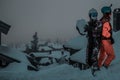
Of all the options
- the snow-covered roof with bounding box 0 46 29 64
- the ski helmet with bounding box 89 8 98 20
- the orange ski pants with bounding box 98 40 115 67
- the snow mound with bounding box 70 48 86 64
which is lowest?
the snow-covered roof with bounding box 0 46 29 64

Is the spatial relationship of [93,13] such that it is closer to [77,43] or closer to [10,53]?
[77,43]

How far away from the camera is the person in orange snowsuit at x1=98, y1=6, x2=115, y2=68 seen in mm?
8883

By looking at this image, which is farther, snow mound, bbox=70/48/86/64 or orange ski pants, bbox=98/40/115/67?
snow mound, bbox=70/48/86/64

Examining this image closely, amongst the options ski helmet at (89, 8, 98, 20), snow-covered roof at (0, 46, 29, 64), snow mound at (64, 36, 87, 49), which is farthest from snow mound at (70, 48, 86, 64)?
ski helmet at (89, 8, 98, 20)

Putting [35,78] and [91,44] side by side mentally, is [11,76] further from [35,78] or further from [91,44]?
[91,44]

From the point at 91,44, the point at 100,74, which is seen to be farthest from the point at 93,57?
the point at 100,74

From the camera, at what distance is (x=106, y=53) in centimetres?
923

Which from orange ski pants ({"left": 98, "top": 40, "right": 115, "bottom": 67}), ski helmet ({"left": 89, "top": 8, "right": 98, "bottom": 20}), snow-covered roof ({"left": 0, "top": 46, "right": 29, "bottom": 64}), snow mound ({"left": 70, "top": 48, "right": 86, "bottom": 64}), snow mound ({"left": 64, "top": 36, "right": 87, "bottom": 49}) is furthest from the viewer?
snow mound ({"left": 64, "top": 36, "right": 87, "bottom": 49})

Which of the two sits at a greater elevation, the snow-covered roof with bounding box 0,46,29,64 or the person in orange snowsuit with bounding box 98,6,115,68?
the person in orange snowsuit with bounding box 98,6,115,68

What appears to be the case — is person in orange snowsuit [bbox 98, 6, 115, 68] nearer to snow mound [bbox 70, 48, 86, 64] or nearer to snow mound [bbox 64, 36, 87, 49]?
snow mound [bbox 70, 48, 86, 64]

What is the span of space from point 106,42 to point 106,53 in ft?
1.36

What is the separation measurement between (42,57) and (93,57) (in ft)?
227

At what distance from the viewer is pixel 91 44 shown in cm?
1002

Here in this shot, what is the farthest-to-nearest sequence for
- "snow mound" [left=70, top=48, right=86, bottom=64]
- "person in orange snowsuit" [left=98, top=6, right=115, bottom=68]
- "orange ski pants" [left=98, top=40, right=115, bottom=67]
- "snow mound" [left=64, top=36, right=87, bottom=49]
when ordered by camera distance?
A: 1. "snow mound" [left=64, top=36, right=87, bottom=49]
2. "snow mound" [left=70, top=48, right=86, bottom=64]
3. "orange ski pants" [left=98, top=40, right=115, bottom=67]
4. "person in orange snowsuit" [left=98, top=6, right=115, bottom=68]
